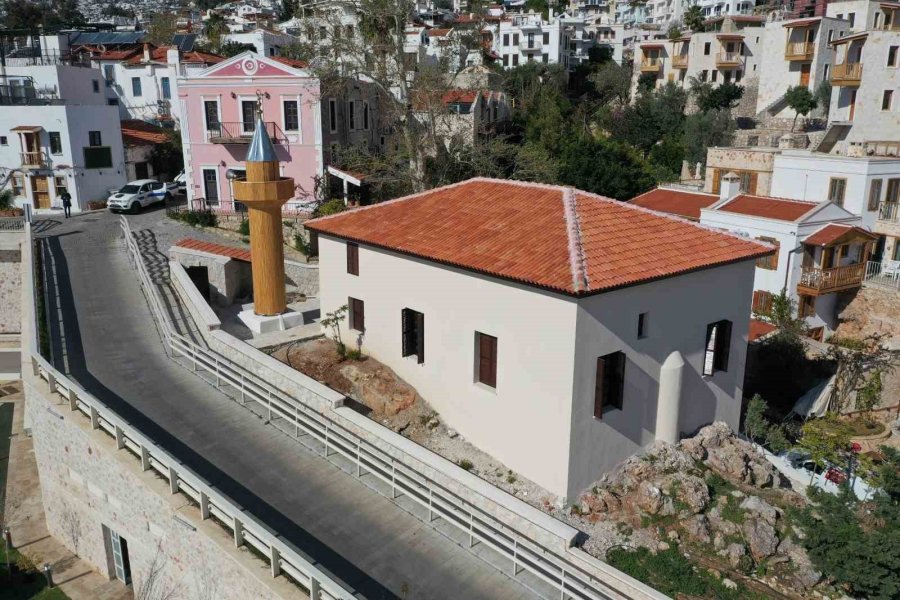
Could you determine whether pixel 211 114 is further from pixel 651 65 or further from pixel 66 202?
pixel 651 65

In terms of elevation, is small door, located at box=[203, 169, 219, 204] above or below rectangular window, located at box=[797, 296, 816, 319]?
above

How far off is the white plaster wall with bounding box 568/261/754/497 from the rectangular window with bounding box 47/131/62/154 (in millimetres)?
31558

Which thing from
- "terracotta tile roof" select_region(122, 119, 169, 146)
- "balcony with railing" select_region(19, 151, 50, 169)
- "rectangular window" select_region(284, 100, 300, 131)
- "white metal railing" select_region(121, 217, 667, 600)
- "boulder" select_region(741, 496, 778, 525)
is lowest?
"boulder" select_region(741, 496, 778, 525)

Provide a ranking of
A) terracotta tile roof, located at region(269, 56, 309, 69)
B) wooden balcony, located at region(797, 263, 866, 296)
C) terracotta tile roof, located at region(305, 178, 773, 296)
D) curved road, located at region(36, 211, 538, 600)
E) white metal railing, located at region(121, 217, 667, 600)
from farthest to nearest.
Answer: terracotta tile roof, located at region(269, 56, 309, 69) → wooden balcony, located at region(797, 263, 866, 296) → terracotta tile roof, located at region(305, 178, 773, 296) → curved road, located at region(36, 211, 538, 600) → white metal railing, located at region(121, 217, 667, 600)

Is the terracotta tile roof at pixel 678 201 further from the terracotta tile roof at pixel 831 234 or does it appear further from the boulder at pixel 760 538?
the boulder at pixel 760 538

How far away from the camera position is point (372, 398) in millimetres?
18141

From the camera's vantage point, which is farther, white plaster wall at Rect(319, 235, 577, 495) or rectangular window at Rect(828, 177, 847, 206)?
rectangular window at Rect(828, 177, 847, 206)

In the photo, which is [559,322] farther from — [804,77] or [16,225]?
[804,77]

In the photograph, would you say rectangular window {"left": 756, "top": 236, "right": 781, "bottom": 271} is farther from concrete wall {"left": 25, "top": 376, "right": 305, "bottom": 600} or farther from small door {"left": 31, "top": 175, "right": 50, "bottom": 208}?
small door {"left": 31, "top": 175, "right": 50, "bottom": 208}

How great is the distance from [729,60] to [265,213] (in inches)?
2056

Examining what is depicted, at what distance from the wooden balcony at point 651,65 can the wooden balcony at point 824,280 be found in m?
41.9

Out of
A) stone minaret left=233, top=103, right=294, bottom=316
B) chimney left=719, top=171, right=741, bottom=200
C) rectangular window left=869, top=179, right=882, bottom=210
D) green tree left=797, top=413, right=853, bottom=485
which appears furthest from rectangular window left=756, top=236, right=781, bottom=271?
stone minaret left=233, top=103, right=294, bottom=316

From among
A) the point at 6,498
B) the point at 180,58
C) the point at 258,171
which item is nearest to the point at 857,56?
the point at 258,171

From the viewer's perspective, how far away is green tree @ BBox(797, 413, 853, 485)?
18.8 meters
